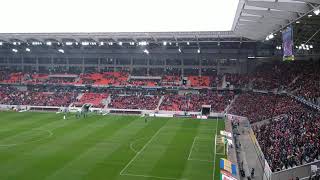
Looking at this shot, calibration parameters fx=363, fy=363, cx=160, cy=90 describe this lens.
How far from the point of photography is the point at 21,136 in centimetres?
3825

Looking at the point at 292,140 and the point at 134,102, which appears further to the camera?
Result: the point at 134,102

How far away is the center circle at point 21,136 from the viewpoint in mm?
35213

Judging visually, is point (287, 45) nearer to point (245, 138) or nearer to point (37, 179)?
point (245, 138)

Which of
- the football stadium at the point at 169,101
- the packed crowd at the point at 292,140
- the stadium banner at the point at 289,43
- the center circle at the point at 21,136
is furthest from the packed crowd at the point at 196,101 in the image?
the stadium banner at the point at 289,43

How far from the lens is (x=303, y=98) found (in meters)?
39.0

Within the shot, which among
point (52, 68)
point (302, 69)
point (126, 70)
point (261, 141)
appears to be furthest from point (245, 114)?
point (52, 68)

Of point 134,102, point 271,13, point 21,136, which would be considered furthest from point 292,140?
point 134,102

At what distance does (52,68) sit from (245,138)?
159 feet

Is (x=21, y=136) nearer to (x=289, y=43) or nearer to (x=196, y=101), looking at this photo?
(x=289, y=43)

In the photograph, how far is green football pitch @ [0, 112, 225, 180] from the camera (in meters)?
25.9

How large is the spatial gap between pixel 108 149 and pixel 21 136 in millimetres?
11295

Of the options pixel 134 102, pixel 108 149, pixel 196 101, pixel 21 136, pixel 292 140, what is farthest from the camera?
pixel 134 102

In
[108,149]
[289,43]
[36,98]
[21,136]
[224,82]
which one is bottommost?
[108,149]

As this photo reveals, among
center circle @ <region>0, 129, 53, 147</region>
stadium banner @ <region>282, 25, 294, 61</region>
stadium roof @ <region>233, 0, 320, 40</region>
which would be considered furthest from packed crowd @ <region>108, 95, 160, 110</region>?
stadium banner @ <region>282, 25, 294, 61</region>
